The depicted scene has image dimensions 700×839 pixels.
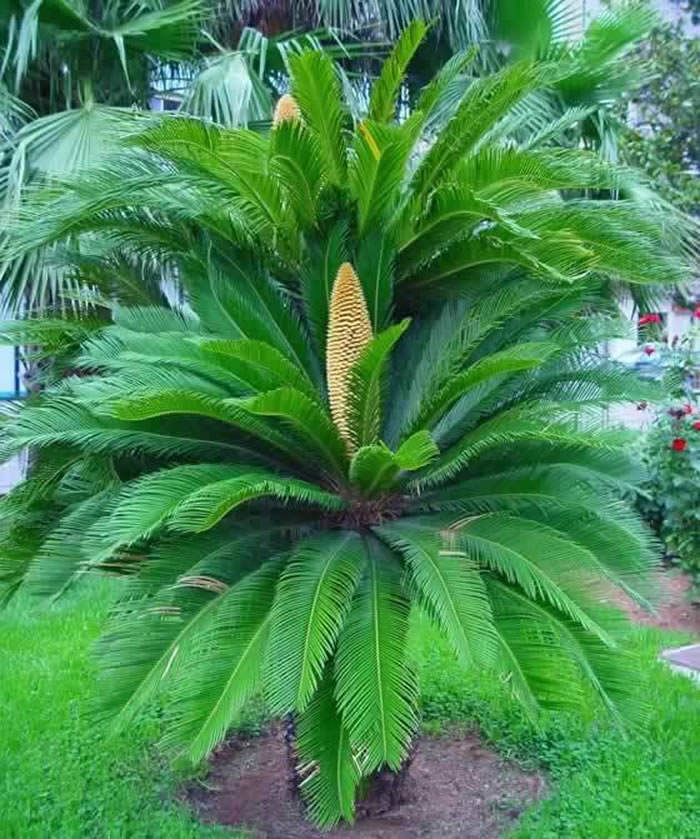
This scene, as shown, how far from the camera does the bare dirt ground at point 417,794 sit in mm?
3377

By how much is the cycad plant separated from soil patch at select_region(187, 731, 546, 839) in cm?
33

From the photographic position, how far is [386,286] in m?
3.09

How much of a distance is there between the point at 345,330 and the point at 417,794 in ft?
6.93

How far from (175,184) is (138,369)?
0.69 metres

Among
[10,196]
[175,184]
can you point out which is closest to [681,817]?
[175,184]

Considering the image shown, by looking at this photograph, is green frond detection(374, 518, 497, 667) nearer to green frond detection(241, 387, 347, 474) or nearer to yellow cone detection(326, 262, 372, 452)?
green frond detection(241, 387, 347, 474)

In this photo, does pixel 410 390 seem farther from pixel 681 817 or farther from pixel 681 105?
pixel 681 105

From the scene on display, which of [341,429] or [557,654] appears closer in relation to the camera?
[557,654]

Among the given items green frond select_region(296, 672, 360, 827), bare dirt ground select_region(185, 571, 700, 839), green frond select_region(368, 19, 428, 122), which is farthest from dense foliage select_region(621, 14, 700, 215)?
green frond select_region(296, 672, 360, 827)

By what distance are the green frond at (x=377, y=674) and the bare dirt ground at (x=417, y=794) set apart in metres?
0.77

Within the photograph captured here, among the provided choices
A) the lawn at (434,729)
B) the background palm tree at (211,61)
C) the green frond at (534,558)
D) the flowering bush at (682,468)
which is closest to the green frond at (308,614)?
the green frond at (534,558)

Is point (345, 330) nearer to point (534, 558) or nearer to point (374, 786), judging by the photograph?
point (534, 558)

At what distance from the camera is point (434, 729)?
14.2ft

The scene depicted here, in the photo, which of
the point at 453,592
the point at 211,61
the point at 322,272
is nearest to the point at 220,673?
the point at 453,592
